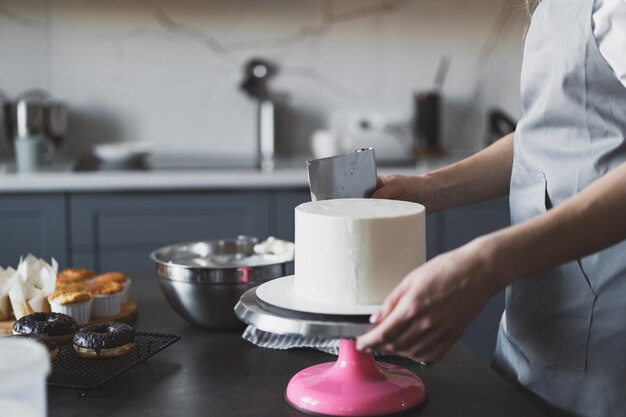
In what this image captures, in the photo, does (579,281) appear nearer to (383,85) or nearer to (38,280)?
(38,280)

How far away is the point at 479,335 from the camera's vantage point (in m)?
2.76

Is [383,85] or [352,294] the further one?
[383,85]

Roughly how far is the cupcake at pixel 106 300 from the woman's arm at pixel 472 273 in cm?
63

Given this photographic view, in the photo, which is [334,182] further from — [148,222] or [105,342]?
[148,222]

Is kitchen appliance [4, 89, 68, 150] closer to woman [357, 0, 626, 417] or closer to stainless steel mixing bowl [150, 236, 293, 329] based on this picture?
stainless steel mixing bowl [150, 236, 293, 329]

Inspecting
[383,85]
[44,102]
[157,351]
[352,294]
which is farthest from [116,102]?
[352,294]

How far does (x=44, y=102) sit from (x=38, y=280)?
5.75 ft

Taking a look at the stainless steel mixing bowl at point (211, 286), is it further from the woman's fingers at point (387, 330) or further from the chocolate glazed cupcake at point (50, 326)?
the woman's fingers at point (387, 330)

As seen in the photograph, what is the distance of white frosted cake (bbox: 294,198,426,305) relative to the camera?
3.30 feet

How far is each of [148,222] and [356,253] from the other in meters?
1.78

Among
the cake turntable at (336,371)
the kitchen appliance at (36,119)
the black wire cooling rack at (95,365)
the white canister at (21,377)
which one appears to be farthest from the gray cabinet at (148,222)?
the white canister at (21,377)

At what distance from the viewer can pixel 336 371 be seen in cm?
109

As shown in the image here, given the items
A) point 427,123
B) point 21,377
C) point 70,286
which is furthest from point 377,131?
point 21,377

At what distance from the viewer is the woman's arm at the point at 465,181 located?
1.40m
